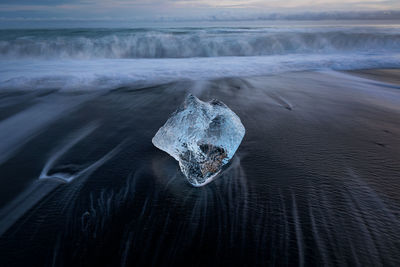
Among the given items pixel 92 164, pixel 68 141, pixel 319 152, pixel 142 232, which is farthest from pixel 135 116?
pixel 319 152

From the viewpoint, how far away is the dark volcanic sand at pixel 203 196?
1.49 m

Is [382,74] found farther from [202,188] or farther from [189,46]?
[189,46]

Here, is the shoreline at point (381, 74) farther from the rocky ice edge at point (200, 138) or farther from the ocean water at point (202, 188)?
the rocky ice edge at point (200, 138)

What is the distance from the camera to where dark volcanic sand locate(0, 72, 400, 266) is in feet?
4.90

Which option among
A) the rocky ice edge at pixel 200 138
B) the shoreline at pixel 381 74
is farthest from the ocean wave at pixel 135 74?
the rocky ice edge at pixel 200 138

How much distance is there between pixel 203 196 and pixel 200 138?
19.3 inches

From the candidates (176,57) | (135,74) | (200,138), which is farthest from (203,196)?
(176,57)

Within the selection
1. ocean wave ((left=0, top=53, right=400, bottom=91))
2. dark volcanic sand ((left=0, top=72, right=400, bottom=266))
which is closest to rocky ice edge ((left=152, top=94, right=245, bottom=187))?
dark volcanic sand ((left=0, top=72, right=400, bottom=266))

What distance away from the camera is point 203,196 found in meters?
1.91

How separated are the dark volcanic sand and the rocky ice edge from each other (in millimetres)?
173

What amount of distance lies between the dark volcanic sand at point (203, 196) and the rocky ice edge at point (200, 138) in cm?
17

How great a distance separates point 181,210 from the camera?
70.7 inches

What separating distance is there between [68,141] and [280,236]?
2.71 m

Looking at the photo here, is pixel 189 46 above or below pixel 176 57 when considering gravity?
above
